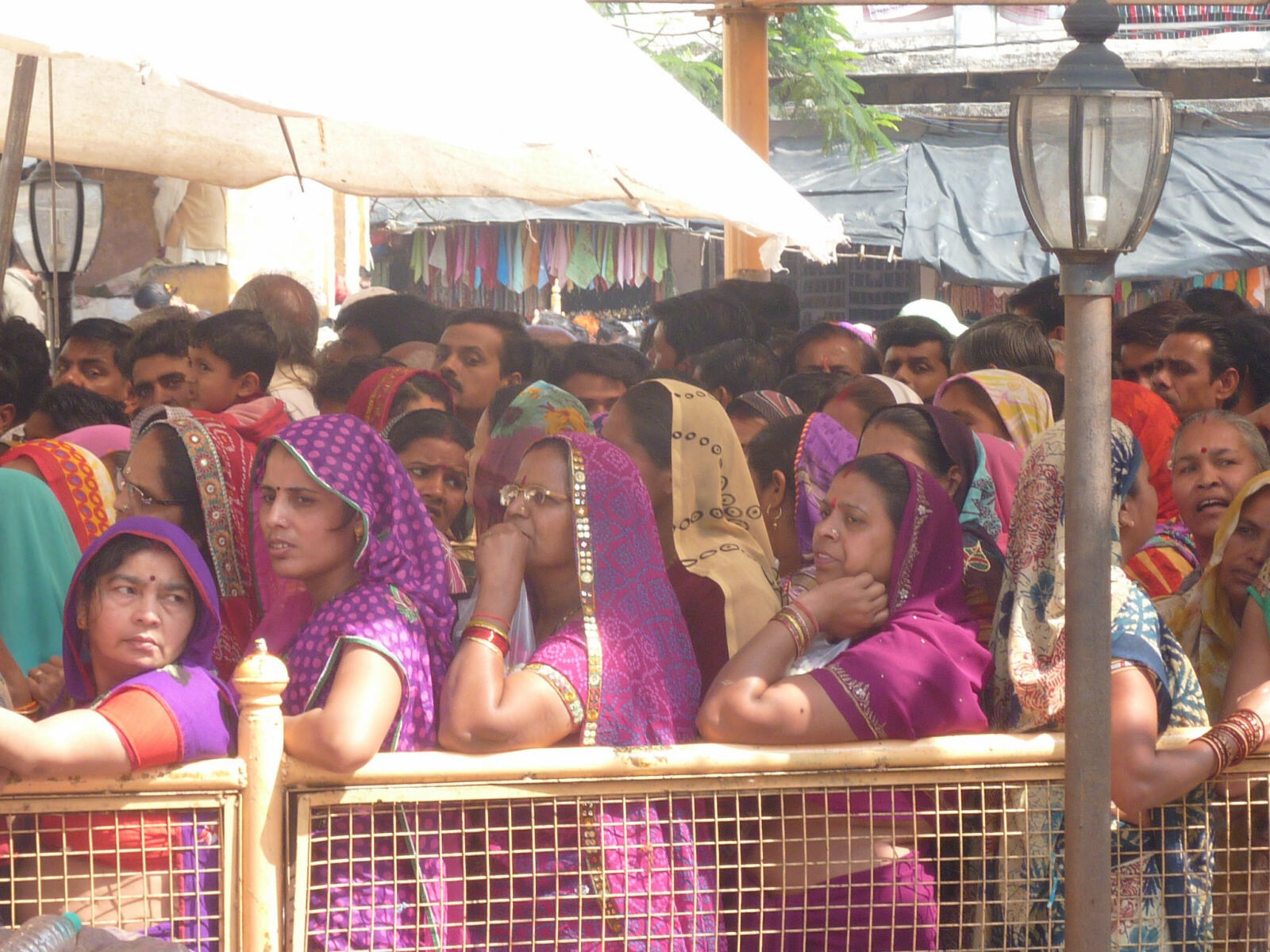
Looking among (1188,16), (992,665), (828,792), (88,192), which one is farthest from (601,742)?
(1188,16)

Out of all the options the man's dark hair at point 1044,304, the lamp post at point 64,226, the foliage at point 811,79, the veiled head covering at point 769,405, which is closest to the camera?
the veiled head covering at point 769,405

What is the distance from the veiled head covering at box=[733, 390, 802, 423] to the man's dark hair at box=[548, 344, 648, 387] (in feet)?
1.92

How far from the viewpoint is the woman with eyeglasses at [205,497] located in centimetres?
314

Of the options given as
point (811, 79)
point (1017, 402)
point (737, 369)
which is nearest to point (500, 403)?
point (737, 369)

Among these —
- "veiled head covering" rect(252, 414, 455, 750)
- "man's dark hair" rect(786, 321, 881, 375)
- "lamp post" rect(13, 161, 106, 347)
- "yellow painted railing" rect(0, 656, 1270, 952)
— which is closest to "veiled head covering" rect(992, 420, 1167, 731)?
"yellow painted railing" rect(0, 656, 1270, 952)

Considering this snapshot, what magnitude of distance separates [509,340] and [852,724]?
286cm

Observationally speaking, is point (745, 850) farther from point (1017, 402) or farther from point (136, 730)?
point (1017, 402)

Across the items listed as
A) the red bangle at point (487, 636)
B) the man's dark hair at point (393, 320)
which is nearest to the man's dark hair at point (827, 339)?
the man's dark hair at point (393, 320)

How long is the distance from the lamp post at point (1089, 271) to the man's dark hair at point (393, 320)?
3.55 meters

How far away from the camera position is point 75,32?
87.7 inches

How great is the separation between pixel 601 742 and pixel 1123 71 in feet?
4.71

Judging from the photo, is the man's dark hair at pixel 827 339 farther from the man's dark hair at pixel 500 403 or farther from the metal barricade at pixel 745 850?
the metal barricade at pixel 745 850

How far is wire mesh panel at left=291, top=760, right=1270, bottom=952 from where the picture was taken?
2.38 meters

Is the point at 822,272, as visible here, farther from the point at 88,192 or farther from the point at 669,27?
the point at 88,192
